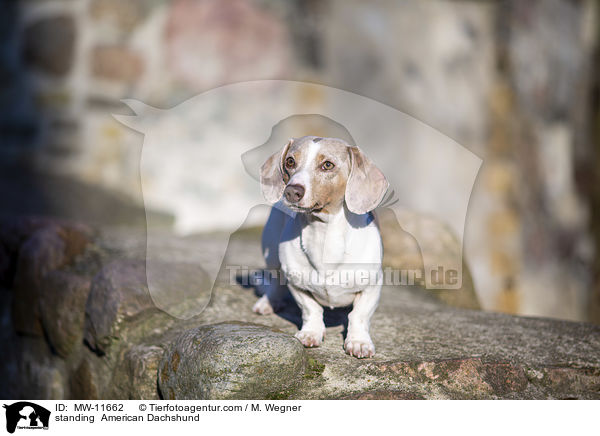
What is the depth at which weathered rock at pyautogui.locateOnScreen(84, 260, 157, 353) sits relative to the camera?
2879mm

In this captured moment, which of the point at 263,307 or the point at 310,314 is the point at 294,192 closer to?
the point at 310,314

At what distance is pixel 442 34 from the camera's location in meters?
5.88

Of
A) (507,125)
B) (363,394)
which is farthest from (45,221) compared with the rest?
(507,125)

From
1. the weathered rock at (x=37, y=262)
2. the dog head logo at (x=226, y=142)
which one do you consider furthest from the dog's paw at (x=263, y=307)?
the dog head logo at (x=226, y=142)

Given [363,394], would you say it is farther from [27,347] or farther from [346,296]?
[27,347]

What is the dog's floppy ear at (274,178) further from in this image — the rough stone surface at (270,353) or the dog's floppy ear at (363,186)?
the rough stone surface at (270,353)

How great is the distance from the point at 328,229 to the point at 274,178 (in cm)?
30

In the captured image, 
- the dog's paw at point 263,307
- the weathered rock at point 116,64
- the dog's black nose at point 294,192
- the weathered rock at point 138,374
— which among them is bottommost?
the weathered rock at point 138,374

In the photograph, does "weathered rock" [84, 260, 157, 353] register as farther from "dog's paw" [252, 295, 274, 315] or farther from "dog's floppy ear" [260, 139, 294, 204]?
"dog's floppy ear" [260, 139, 294, 204]

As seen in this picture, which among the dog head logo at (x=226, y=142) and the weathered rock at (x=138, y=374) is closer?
the weathered rock at (x=138, y=374)

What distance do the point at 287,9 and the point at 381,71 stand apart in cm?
103
